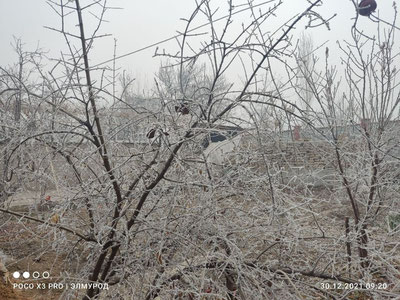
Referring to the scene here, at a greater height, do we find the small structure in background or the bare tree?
the small structure in background

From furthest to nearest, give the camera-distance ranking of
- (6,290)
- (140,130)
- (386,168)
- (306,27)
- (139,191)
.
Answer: (386,168), (6,290), (140,130), (139,191), (306,27)

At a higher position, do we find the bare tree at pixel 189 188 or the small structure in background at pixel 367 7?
the small structure in background at pixel 367 7

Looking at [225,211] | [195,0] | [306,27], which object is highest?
[195,0]

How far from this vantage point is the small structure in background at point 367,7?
1792 millimetres

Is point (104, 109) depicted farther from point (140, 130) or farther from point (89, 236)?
point (89, 236)

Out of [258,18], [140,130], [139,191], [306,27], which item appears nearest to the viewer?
[306,27]

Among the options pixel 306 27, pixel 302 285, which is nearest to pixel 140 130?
pixel 306 27

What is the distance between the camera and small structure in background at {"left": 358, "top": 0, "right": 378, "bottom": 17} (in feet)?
5.88

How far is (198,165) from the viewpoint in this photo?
6.61ft

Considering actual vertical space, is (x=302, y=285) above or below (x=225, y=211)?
below

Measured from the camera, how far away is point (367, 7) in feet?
5.87

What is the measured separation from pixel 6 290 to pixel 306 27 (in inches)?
109

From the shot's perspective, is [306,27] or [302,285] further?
[302,285]

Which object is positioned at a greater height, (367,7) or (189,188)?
(367,7)
